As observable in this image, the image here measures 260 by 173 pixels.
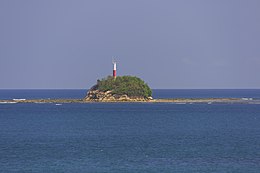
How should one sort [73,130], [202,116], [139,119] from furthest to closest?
1. [202,116]
2. [139,119]
3. [73,130]

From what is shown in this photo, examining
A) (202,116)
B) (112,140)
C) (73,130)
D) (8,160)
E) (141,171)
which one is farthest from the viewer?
(202,116)

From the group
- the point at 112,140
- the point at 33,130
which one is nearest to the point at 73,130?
the point at 33,130

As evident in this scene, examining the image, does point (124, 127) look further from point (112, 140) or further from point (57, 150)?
point (57, 150)

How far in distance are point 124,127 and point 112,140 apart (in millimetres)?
27299

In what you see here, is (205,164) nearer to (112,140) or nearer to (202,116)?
(112,140)

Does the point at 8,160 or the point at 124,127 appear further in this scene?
the point at 124,127

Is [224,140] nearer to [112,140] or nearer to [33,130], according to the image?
[112,140]

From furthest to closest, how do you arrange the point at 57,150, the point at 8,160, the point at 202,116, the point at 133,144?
the point at 202,116, the point at 133,144, the point at 57,150, the point at 8,160

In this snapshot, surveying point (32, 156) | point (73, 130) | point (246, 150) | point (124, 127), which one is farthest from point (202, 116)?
point (32, 156)

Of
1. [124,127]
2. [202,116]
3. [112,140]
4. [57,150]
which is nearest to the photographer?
[57,150]

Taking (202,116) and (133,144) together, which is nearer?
(133,144)

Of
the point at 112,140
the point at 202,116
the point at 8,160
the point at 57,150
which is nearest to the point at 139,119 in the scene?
the point at 202,116

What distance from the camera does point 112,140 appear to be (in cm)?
9931

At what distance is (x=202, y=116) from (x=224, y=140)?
61.6m
